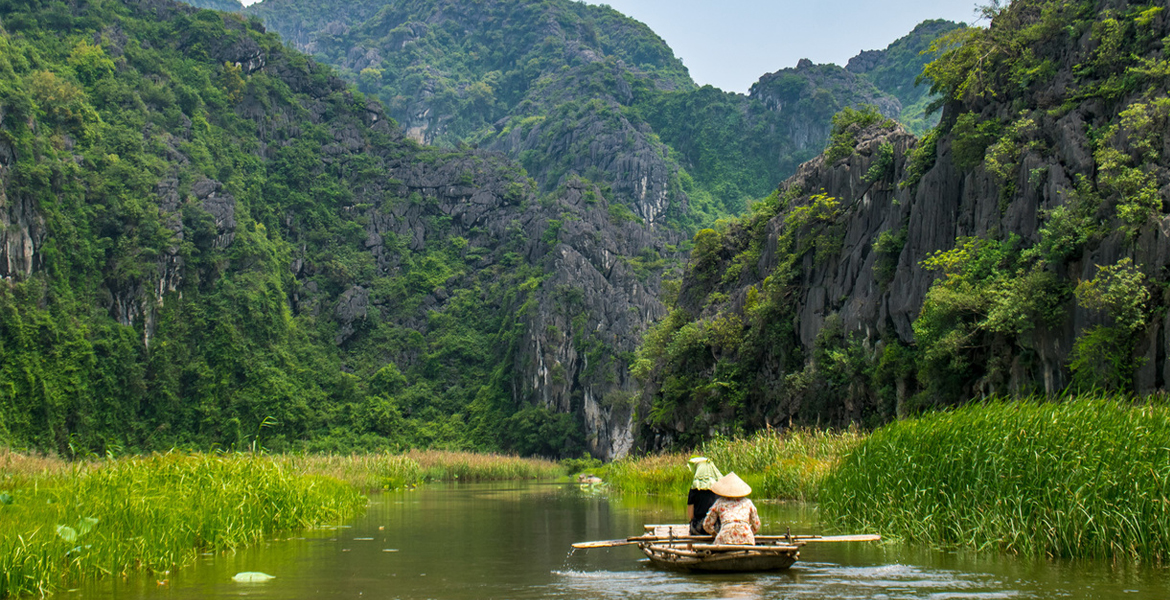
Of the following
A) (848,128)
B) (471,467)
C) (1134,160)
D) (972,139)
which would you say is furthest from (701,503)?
(471,467)

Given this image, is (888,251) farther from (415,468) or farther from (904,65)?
(904,65)

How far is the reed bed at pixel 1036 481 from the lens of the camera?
10492mm

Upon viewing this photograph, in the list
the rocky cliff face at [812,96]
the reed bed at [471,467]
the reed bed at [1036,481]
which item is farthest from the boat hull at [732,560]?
the rocky cliff face at [812,96]

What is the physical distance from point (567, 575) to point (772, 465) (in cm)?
1343

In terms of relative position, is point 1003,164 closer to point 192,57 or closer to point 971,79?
point 971,79

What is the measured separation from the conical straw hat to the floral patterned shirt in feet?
0.40

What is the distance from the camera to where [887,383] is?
3072cm

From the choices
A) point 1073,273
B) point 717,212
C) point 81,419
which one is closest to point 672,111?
point 717,212

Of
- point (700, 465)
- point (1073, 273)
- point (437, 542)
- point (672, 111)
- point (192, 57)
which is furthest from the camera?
point (672, 111)

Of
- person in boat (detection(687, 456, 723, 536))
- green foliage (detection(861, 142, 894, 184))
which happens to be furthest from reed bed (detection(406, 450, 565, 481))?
person in boat (detection(687, 456, 723, 536))

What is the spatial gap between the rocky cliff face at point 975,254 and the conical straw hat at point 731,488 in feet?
37.1

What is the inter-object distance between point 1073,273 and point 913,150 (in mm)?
11511

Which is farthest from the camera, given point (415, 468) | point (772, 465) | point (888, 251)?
point (415, 468)

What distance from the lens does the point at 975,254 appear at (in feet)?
86.9
